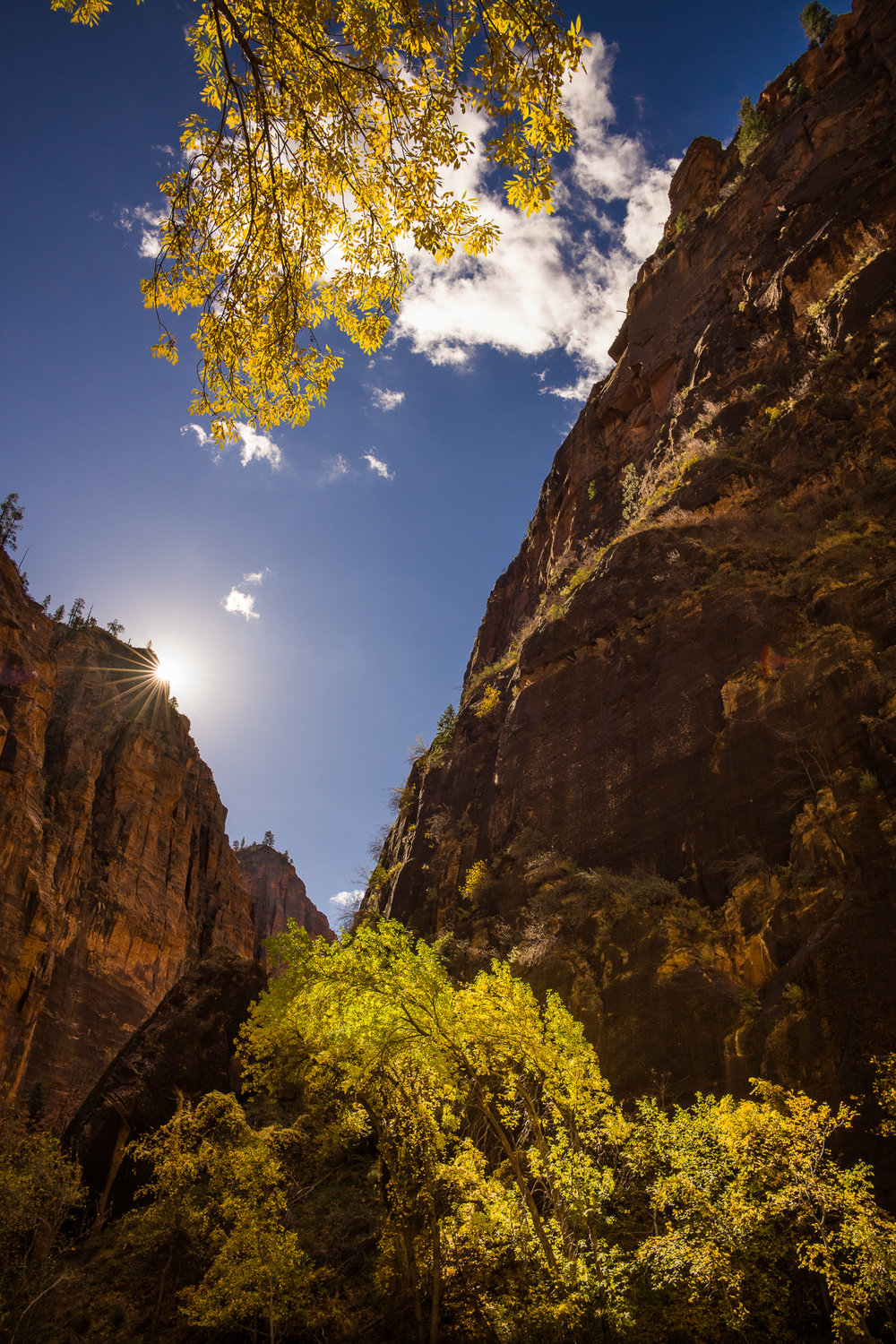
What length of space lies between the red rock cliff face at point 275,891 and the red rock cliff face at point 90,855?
27.7 metres

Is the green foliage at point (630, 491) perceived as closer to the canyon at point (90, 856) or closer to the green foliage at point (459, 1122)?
the green foliage at point (459, 1122)

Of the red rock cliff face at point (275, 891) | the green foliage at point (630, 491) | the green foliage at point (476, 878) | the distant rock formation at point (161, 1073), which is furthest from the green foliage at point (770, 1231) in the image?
the red rock cliff face at point (275, 891)

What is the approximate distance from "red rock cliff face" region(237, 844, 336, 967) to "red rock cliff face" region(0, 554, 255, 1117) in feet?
91.0

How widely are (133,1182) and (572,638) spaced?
23.9 metres

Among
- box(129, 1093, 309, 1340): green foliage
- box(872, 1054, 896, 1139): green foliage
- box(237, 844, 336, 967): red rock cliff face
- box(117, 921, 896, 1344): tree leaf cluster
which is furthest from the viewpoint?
box(237, 844, 336, 967): red rock cliff face

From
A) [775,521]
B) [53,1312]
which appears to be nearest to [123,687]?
[53,1312]

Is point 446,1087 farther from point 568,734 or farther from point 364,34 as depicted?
point 364,34

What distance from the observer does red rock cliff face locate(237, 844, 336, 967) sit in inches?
3772

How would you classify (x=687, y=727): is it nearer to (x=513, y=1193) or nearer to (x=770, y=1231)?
(x=770, y=1231)

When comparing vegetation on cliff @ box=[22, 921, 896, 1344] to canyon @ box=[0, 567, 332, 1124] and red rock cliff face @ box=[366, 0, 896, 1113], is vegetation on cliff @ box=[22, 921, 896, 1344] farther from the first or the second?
canyon @ box=[0, 567, 332, 1124]

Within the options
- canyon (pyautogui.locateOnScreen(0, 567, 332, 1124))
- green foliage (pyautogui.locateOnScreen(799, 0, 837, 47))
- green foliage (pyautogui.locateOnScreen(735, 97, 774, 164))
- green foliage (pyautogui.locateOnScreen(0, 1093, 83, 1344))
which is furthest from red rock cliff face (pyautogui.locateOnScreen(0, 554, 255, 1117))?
green foliage (pyautogui.locateOnScreen(799, 0, 837, 47))

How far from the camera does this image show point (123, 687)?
6719 cm

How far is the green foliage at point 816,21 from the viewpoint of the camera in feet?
139

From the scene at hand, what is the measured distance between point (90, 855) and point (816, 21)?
75093mm
